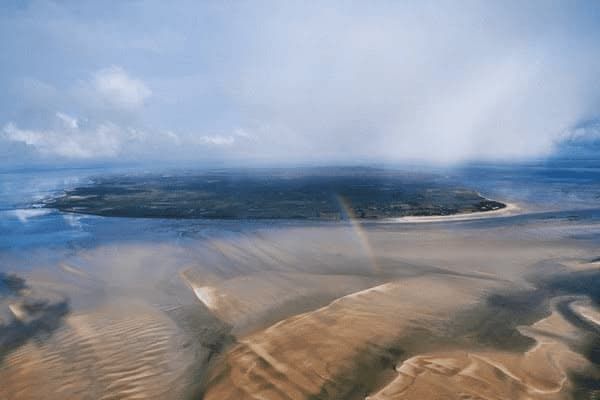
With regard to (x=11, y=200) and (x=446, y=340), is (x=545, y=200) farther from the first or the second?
(x=11, y=200)

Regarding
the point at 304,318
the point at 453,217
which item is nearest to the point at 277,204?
the point at 453,217

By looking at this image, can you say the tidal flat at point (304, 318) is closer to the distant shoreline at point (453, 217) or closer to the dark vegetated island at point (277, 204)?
the distant shoreline at point (453, 217)

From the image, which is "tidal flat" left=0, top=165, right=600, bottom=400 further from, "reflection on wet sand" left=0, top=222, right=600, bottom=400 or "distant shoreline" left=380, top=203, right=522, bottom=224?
"distant shoreline" left=380, top=203, right=522, bottom=224

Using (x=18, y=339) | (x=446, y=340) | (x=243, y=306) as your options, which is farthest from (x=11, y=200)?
(x=446, y=340)

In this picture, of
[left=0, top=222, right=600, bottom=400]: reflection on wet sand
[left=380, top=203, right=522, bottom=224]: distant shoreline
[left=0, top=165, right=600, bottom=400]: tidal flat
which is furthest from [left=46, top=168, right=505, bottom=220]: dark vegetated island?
[left=0, top=222, right=600, bottom=400]: reflection on wet sand

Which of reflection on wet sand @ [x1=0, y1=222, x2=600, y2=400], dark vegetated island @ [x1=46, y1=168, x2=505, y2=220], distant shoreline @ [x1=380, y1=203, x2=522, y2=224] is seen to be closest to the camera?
reflection on wet sand @ [x1=0, y1=222, x2=600, y2=400]

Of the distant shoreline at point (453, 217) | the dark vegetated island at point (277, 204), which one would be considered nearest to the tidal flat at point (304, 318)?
the distant shoreline at point (453, 217)

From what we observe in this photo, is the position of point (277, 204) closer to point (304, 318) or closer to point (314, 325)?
point (304, 318)
